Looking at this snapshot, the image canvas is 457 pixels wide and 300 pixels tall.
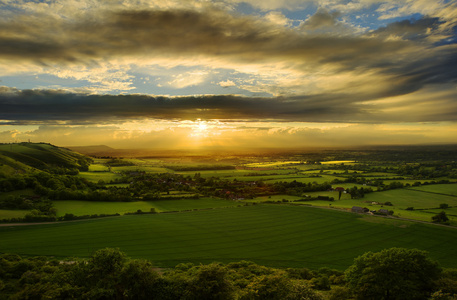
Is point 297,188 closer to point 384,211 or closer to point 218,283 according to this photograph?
point 384,211

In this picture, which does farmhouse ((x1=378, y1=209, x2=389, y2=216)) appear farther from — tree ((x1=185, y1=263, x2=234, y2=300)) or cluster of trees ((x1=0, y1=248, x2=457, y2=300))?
tree ((x1=185, y1=263, x2=234, y2=300))

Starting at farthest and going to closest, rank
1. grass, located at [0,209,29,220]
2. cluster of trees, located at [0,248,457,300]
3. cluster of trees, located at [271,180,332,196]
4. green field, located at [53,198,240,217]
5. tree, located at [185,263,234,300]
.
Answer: cluster of trees, located at [271,180,332,196] → green field, located at [53,198,240,217] → grass, located at [0,209,29,220] → tree, located at [185,263,234,300] → cluster of trees, located at [0,248,457,300]

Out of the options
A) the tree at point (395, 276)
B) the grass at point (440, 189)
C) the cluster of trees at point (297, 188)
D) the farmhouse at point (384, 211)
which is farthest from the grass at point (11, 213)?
the grass at point (440, 189)

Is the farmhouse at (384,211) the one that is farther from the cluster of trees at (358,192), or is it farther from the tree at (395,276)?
the tree at (395,276)

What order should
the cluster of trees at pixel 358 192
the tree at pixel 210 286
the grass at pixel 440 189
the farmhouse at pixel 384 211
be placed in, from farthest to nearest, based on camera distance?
the grass at pixel 440 189 → the cluster of trees at pixel 358 192 → the farmhouse at pixel 384 211 → the tree at pixel 210 286

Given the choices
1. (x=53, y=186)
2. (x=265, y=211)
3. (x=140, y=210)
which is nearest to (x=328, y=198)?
(x=265, y=211)

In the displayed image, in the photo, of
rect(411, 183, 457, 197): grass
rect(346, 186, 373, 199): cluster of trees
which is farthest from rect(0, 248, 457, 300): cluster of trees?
rect(411, 183, 457, 197): grass
